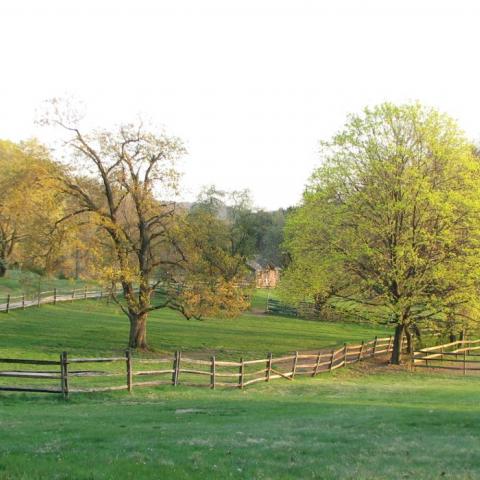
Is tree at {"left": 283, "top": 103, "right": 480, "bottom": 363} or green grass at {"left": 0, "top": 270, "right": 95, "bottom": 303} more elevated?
→ tree at {"left": 283, "top": 103, "right": 480, "bottom": 363}

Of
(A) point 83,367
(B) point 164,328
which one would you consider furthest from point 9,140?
(A) point 83,367

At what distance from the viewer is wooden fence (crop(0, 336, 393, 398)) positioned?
61.3ft

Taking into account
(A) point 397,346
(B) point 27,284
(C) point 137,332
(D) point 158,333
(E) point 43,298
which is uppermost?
(B) point 27,284

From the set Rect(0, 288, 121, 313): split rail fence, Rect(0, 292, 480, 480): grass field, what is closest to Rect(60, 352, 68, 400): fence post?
Rect(0, 292, 480, 480): grass field

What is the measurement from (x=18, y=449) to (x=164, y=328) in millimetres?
38621

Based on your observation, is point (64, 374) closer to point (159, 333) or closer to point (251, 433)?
point (251, 433)

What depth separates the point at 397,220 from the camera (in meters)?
30.8

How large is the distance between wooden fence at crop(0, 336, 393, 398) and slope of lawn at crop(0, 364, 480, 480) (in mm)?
737

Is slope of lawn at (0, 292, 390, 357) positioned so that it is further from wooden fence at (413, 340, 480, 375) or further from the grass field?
wooden fence at (413, 340, 480, 375)

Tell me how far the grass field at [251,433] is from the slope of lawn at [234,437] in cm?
2

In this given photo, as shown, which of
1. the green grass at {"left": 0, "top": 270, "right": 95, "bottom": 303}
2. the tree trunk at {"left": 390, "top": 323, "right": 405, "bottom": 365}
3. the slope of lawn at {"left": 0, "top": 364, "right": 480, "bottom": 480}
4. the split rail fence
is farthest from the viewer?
the split rail fence

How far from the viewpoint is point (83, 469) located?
8.22 metres

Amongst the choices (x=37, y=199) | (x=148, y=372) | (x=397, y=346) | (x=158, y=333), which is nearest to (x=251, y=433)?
(x=148, y=372)

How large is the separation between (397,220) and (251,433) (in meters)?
20.9
